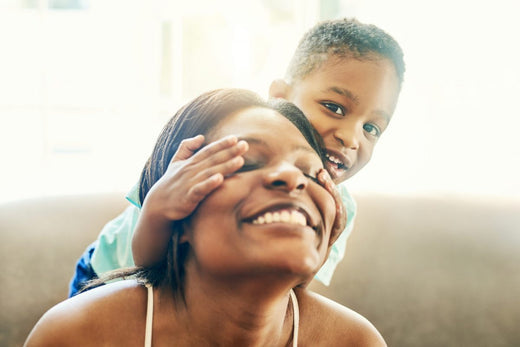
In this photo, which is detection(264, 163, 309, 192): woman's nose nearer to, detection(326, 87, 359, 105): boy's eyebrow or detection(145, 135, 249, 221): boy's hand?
detection(145, 135, 249, 221): boy's hand

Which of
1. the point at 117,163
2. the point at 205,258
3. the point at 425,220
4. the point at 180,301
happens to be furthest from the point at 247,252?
the point at 117,163

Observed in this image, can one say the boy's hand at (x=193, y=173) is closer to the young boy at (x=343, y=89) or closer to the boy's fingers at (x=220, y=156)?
the boy's fingers at (x=220, y=156)

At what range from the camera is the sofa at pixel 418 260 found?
1239 millimetres

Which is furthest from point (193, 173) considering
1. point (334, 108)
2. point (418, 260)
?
point (418, 260)

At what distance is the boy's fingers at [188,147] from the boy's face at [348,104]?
0.92 ft

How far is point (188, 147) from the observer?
24.5 inches

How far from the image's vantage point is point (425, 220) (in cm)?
138

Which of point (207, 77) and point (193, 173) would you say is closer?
point (193, 173)

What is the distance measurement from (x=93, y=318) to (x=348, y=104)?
48 centimetres

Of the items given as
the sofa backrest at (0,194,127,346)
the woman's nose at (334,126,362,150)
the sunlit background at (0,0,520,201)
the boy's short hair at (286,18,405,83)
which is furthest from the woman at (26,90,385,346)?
the sunlit background at (0,0,520,201)

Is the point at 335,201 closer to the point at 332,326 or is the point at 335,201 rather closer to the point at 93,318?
the point at 332,326

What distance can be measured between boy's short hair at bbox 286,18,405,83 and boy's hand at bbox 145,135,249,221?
0.38 meters

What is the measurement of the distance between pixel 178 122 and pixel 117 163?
7.10 ft

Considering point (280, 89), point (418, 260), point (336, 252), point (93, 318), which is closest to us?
point (93, 318)
